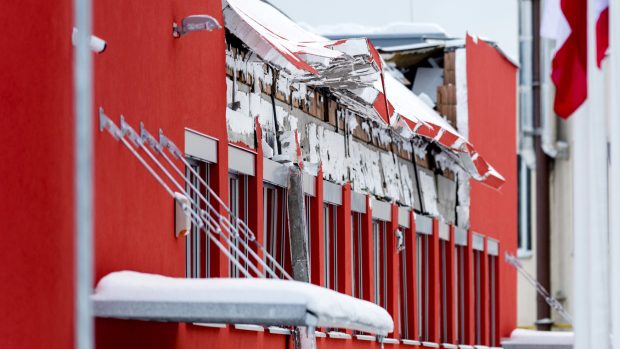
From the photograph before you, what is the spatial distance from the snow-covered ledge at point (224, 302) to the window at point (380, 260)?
11634mm

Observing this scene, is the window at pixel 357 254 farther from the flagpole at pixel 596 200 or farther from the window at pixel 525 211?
the window at pixel 525 211

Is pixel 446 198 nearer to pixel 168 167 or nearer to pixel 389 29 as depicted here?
pixel 389 29

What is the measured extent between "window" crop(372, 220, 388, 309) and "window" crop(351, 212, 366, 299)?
A: 0.67 metres

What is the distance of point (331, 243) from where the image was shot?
72.9 ft

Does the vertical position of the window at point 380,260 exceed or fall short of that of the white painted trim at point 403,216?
it falls short

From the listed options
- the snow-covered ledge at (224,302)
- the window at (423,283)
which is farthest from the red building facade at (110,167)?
the window at (423,283)

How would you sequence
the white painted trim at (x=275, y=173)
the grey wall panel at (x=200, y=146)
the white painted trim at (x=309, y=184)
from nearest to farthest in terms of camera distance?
Result: 1. the grey wall panel at (x=200, y=146)
2. the white painted trim at (x=275, y=173)
3. the white painted trim at (x=309, y=184)

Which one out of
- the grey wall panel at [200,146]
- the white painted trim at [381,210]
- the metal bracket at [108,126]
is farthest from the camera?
the white painted trim at [381,210]

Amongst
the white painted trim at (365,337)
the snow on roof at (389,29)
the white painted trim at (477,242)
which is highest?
the snow on roof at (389,29)

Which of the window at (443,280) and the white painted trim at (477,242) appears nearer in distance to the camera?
the window at (443,280)

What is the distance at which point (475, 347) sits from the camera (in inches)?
1201

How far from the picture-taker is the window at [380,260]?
24.7m

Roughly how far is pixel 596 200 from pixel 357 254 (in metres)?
7.53

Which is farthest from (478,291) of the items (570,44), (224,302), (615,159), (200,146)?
(224,302)
